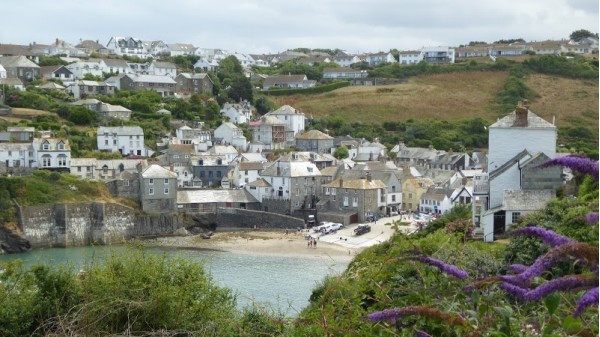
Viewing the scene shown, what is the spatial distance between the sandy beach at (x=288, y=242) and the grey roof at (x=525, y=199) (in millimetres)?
11814

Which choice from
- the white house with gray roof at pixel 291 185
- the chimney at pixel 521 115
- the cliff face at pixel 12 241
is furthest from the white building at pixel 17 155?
the chimney at pixel 521 115

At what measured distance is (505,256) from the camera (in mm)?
14609

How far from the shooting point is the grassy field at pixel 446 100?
7294 centimetres

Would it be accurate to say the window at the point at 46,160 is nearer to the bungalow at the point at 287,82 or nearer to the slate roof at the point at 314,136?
the slate roof at the point at 314,136

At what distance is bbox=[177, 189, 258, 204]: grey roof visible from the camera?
1642 inches

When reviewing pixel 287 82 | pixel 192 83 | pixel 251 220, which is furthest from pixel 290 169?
pixel 287 82

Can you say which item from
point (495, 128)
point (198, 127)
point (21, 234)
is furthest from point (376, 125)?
point (495, 128)

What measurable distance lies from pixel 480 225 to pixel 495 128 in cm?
290

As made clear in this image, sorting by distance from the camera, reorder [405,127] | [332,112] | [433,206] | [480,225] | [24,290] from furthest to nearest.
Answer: [332,112]
[405,127]
[433,206]
[480,225]
[24,290]

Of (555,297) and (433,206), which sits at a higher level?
(555,297)

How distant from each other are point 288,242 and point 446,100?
158ft

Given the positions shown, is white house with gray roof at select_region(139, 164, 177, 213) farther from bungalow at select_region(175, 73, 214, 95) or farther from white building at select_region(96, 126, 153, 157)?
bungalow at select_region(175, 73, 214, 95)

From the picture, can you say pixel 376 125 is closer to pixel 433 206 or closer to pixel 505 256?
pixel 433 206

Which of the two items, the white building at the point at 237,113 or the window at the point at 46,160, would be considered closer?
the window at the point at 46,160
